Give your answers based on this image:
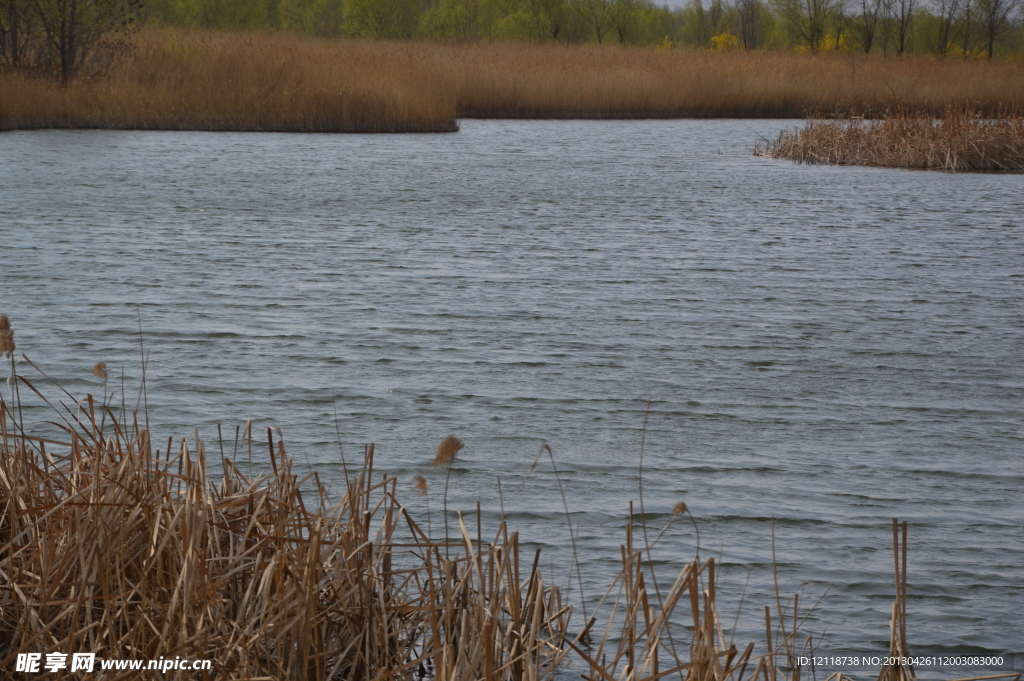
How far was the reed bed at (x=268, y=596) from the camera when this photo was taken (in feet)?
6.77

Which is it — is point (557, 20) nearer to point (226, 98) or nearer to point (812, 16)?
point (812, 16)

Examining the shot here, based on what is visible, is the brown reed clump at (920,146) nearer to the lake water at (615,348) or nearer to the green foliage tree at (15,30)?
the lake water at (615,348)

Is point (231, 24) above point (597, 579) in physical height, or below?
above

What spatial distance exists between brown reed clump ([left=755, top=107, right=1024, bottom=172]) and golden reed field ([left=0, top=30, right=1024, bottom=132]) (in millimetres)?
3783

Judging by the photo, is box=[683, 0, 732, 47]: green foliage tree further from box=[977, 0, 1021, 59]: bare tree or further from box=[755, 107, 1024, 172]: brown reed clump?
box=[755, 107, 1024, 172]: brown reed clump

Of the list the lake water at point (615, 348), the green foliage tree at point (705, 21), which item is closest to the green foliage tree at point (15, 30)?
the lake water at point (615, 348)

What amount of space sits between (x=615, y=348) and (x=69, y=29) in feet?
53.9

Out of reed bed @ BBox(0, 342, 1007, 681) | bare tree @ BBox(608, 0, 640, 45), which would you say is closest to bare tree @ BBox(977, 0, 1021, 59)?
bare tree @ BBox(608, 0, 640, 45)

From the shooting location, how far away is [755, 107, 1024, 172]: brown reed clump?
587 inches

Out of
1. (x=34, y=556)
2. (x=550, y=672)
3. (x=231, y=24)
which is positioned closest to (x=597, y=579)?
(x=550, y=672)

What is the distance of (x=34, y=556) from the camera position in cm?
221

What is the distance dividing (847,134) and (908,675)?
14736 millimetres

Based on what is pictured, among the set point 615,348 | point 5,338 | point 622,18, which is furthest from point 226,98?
point 622,18

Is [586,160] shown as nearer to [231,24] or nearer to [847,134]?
[847,134]
